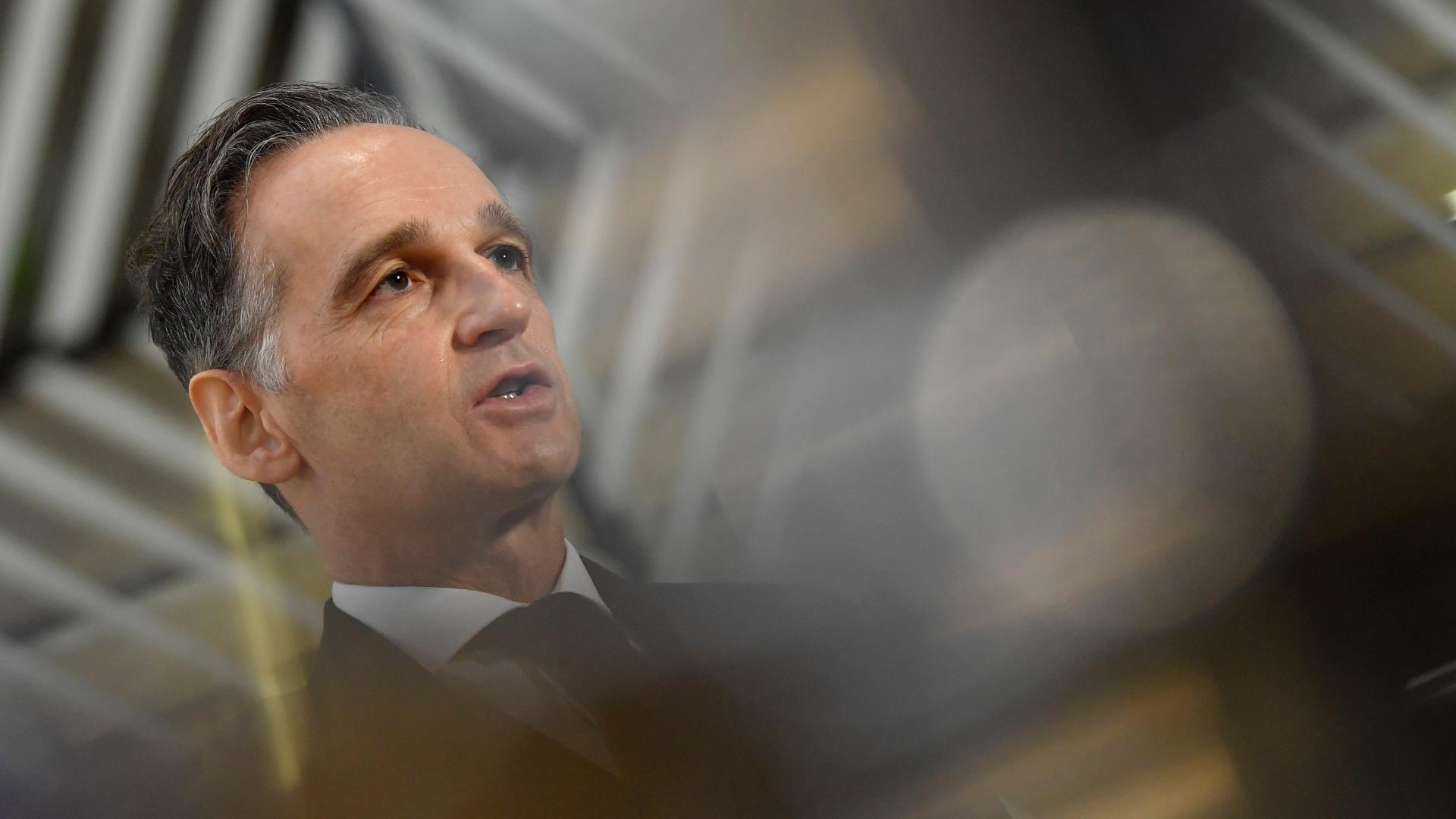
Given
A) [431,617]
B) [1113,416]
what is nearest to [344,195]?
[431,617]

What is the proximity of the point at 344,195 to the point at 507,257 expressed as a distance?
0.42 feet

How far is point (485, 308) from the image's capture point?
2.32 feet

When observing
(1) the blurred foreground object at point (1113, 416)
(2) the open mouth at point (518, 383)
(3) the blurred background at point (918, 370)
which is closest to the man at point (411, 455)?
(2) the open mouth at point (518, 383)

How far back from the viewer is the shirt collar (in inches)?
28.6

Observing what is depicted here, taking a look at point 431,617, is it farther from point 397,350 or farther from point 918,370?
point 918,370

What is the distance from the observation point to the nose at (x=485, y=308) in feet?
2.31

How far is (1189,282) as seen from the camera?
93cm

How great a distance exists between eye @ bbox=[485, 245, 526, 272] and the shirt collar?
25cm

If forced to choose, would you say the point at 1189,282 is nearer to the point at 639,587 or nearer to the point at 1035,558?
the point at 1035,558

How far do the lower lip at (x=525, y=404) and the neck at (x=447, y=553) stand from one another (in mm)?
71

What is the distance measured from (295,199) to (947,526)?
609mm

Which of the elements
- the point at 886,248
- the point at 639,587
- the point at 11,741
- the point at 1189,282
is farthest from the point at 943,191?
the point at 11,741

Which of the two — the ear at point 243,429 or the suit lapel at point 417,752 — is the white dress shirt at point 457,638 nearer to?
the suit lapel at point 417,752

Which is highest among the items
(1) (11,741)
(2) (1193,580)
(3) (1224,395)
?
(1) (11,741)
